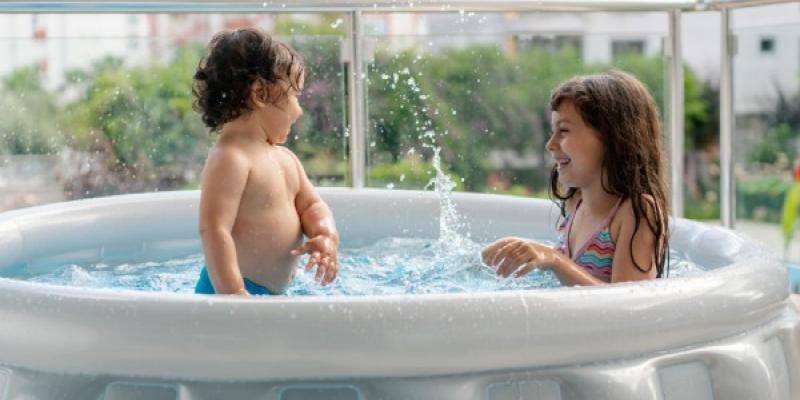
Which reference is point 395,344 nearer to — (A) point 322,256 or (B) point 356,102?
(A) point 322,256

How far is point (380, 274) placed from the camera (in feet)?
7.45

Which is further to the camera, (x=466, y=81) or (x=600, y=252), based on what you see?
(x=466, y=81)

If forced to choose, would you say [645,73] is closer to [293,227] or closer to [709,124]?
[293,227]

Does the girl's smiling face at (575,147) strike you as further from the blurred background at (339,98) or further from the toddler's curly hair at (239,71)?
the blurred background at (339,98)

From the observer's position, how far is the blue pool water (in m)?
2.09

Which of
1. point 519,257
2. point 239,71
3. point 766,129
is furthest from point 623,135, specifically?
point 766,129

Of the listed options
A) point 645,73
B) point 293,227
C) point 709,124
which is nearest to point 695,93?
point 709,124

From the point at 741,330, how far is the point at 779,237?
2493 millimetres

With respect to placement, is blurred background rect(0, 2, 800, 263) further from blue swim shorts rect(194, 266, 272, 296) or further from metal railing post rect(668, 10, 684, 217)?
blue swim shorts rect(194, 266, 272, 296)

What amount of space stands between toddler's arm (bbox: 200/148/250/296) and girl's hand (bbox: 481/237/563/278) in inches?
15.3

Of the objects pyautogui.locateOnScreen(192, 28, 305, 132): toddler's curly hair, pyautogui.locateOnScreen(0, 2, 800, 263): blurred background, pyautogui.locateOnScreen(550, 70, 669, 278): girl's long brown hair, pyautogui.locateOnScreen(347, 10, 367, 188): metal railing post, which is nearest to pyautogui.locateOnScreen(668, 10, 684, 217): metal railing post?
pyautogui.locateOnScreen(0, 2, 800, 263): blurred background

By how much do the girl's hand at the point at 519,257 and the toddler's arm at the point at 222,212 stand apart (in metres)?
0.39

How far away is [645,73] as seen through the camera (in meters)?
3.54

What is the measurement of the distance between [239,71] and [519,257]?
0.55 meters
